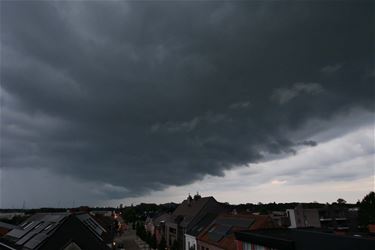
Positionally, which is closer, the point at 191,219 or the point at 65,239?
the point at 65,239

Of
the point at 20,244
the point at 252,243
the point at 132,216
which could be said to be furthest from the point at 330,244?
the point at 132,216

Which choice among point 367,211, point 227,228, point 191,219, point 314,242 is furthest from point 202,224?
point 367,211

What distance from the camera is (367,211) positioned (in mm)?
95688

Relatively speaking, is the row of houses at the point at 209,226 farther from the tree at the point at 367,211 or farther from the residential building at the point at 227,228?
the tree at the point at 367,211

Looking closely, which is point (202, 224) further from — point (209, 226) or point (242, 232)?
point (242, 232)

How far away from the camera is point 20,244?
1404 inches

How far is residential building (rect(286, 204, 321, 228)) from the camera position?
307 ft

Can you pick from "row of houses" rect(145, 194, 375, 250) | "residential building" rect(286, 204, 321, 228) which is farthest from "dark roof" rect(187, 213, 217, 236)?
"residential building" rect(286, 204, 321, 228)

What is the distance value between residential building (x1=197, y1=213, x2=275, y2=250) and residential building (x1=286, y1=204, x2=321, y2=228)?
54489 mm

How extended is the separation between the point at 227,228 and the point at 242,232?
1313 cm

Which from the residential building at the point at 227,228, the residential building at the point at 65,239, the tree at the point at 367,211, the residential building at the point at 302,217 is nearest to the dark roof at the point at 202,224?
the residential building at the point at 227,228

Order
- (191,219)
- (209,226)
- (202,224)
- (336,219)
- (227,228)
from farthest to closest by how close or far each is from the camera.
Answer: (336,219) < (191,219) < (202,224) < (209,226) < (227,228)

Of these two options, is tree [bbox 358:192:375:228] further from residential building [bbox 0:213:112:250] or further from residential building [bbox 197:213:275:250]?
residential building [bbox 0:213:112:250]

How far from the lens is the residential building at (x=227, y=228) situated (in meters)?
39.6
